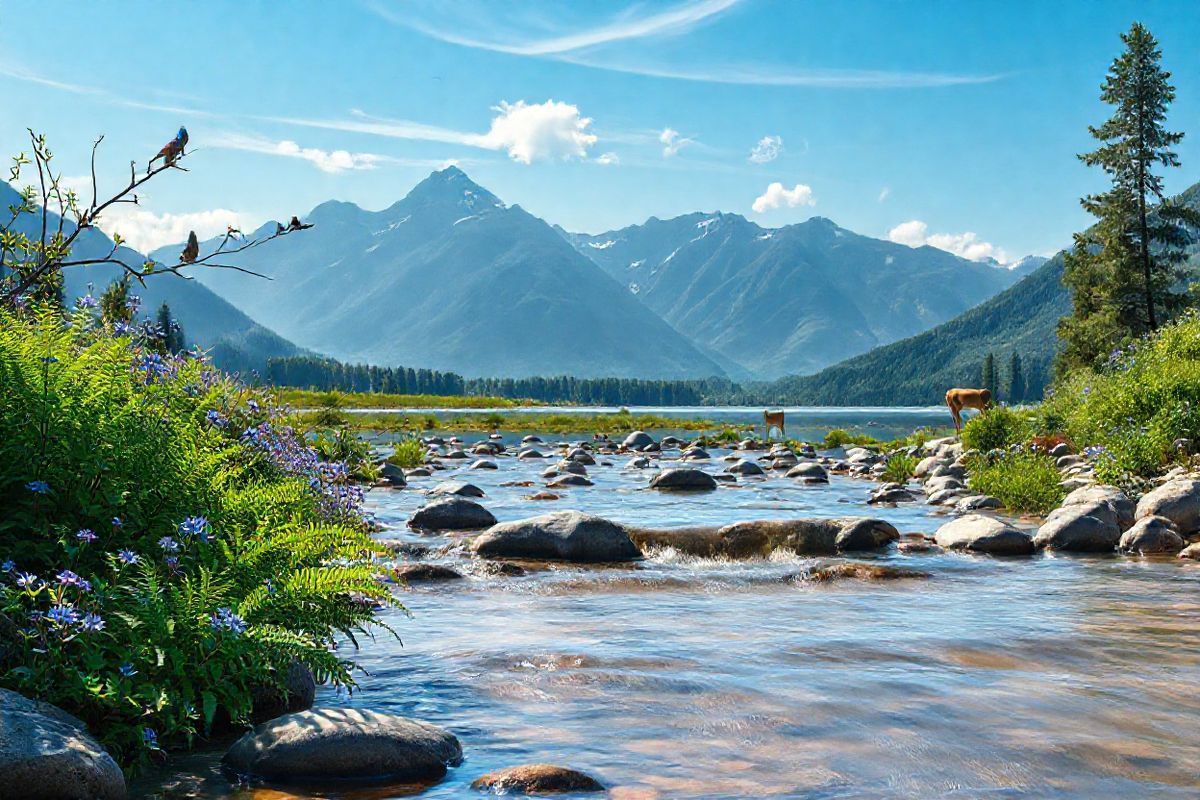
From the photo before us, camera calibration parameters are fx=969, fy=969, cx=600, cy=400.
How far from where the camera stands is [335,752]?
524 cm

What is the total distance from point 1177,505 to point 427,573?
1125 cm

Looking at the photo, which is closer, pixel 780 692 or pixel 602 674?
pixel 780 692

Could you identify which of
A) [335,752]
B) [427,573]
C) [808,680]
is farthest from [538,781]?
[427,573]

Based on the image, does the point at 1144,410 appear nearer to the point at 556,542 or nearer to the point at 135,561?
the point at 556,542

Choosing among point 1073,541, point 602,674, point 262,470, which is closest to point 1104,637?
point 602,674

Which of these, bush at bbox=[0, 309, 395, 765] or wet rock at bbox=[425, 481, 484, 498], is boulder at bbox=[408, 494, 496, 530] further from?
bush at bbox=[0, 309, 395, 765]

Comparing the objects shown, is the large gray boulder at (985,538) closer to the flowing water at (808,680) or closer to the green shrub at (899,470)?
A: the flowing water at (808,680)

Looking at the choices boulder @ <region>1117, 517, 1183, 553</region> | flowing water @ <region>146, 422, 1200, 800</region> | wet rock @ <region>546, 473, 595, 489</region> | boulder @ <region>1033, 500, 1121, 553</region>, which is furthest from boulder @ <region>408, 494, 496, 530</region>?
boulder @ <region>1117, 517, 1183, 553</region>

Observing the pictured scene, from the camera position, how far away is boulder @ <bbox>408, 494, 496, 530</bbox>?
1675 centimetres

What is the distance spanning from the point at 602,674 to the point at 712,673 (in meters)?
0.85

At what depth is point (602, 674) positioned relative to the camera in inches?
296

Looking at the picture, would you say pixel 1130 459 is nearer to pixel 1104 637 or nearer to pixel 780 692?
pixel 1104 637

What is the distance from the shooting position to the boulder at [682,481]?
24875 millimetres

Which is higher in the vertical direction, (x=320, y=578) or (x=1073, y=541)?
(x=320, y=578)
